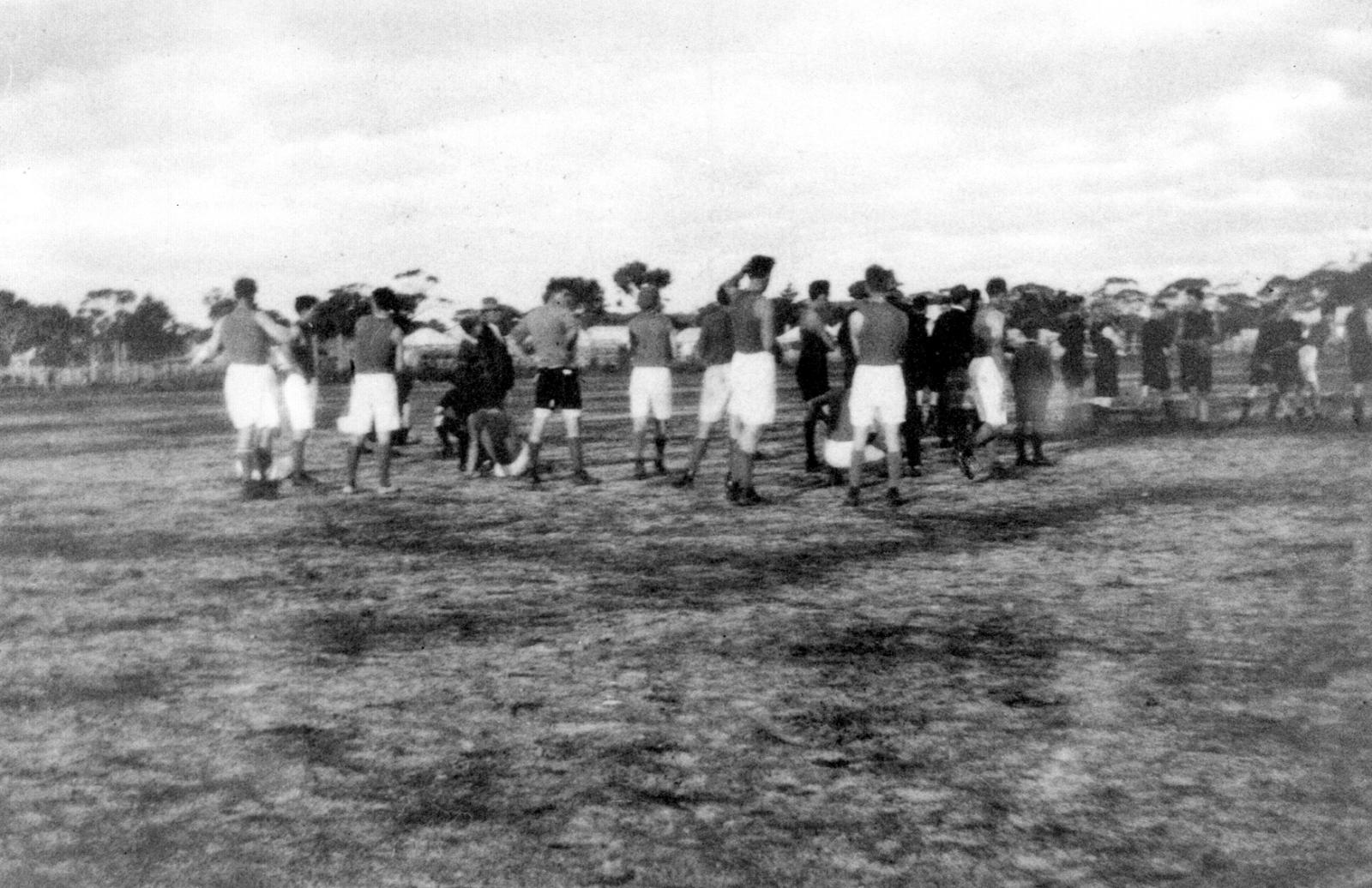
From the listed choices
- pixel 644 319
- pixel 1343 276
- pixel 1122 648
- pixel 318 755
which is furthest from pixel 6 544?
pixel 1343 276

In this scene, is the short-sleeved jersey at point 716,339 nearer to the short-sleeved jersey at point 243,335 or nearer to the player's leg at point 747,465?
the player's leg at point 747,465

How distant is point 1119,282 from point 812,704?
215 feet

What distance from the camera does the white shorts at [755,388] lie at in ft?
38.4

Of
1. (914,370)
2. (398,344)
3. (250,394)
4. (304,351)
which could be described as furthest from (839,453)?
(304,351)

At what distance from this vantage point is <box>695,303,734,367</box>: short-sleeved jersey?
501 inches

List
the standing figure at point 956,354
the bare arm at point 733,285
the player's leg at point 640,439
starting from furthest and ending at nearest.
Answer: the standing figure at point 956,354 → the player's leg at point 640,439 → the bare arm at point 733,285

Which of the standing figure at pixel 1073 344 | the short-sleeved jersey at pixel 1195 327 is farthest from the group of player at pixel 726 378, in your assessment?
the short-sleeved jersey at pixel 1195 327

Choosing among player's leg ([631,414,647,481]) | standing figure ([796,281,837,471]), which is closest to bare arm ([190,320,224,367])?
player's leg ([631,414,647,481])

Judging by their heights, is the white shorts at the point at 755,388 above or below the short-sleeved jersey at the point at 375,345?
below

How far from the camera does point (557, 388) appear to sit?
522 inches

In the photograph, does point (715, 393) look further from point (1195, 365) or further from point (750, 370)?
point (1195, 365)

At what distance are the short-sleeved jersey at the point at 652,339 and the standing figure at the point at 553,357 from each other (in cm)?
61

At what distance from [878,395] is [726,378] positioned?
1.93m

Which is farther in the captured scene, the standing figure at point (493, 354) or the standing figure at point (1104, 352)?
the standing figure at point (1104, 352)
